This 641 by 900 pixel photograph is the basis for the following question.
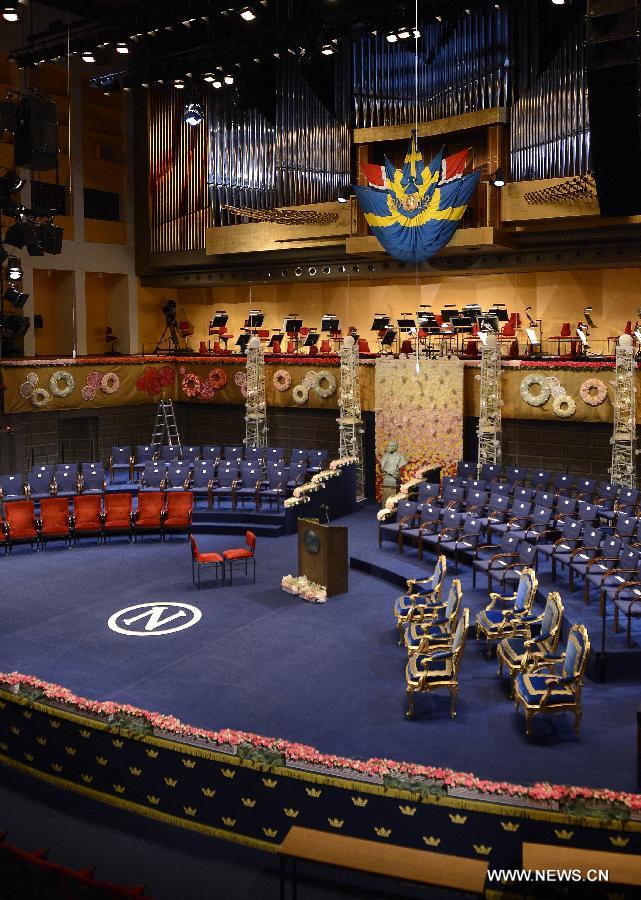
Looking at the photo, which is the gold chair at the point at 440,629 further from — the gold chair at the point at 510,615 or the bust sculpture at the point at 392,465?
the bust sculpture at the point at 392,465

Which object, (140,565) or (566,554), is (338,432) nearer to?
(140,565)

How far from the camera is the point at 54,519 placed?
15508 mm

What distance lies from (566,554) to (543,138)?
30.0ft

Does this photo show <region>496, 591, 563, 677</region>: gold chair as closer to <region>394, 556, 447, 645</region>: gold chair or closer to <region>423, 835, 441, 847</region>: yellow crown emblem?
<region>394, 556, 447, 645</region>: gold chair

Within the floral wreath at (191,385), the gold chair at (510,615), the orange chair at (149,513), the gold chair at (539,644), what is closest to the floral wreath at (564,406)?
the gold chair at (510,615)

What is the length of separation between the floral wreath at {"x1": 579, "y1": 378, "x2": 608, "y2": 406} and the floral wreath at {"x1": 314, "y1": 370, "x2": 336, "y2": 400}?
549cm

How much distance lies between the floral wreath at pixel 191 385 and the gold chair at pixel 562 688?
15313 mm

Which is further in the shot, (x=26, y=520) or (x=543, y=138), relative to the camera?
(x=543, y=138)

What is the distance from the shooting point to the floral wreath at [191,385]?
22516mm

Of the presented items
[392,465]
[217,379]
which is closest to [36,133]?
[217,379]

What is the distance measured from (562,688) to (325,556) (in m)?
4.65

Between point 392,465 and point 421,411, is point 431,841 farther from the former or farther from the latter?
point 421,411

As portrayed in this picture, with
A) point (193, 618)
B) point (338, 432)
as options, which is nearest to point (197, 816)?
point (193, 618)

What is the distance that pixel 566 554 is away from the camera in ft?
39.3
